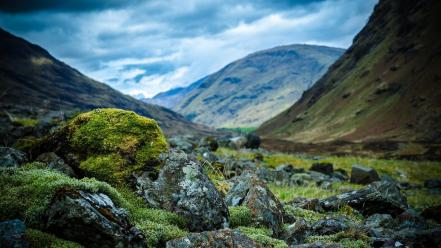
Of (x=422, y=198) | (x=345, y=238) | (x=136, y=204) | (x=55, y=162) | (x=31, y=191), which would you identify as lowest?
(x=422, y=198)

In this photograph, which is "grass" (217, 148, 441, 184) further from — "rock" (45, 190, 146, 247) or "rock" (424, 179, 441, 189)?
"rock" (45, 190, 146, 247)

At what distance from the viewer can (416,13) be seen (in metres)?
160

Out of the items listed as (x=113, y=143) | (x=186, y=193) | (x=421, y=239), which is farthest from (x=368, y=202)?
(x=113, y=143)

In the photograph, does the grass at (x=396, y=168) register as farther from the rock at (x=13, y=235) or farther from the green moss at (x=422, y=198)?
the rock at (x=13, y=235)

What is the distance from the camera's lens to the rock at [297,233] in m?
9.41

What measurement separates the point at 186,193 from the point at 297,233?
3.04 m

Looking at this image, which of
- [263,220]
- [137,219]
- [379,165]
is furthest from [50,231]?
[379,165]

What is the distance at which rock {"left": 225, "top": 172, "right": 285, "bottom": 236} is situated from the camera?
34.1 ft

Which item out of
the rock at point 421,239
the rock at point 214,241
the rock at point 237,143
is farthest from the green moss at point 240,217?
the rock at point 237,143

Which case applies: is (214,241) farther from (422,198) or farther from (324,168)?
(324,168)

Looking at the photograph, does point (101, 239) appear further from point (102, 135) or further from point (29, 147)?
point (29, 147)

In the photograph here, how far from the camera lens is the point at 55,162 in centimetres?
1099

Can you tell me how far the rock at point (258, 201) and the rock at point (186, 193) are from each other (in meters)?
1.35

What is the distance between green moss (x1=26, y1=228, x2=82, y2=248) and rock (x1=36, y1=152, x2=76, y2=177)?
401cm
